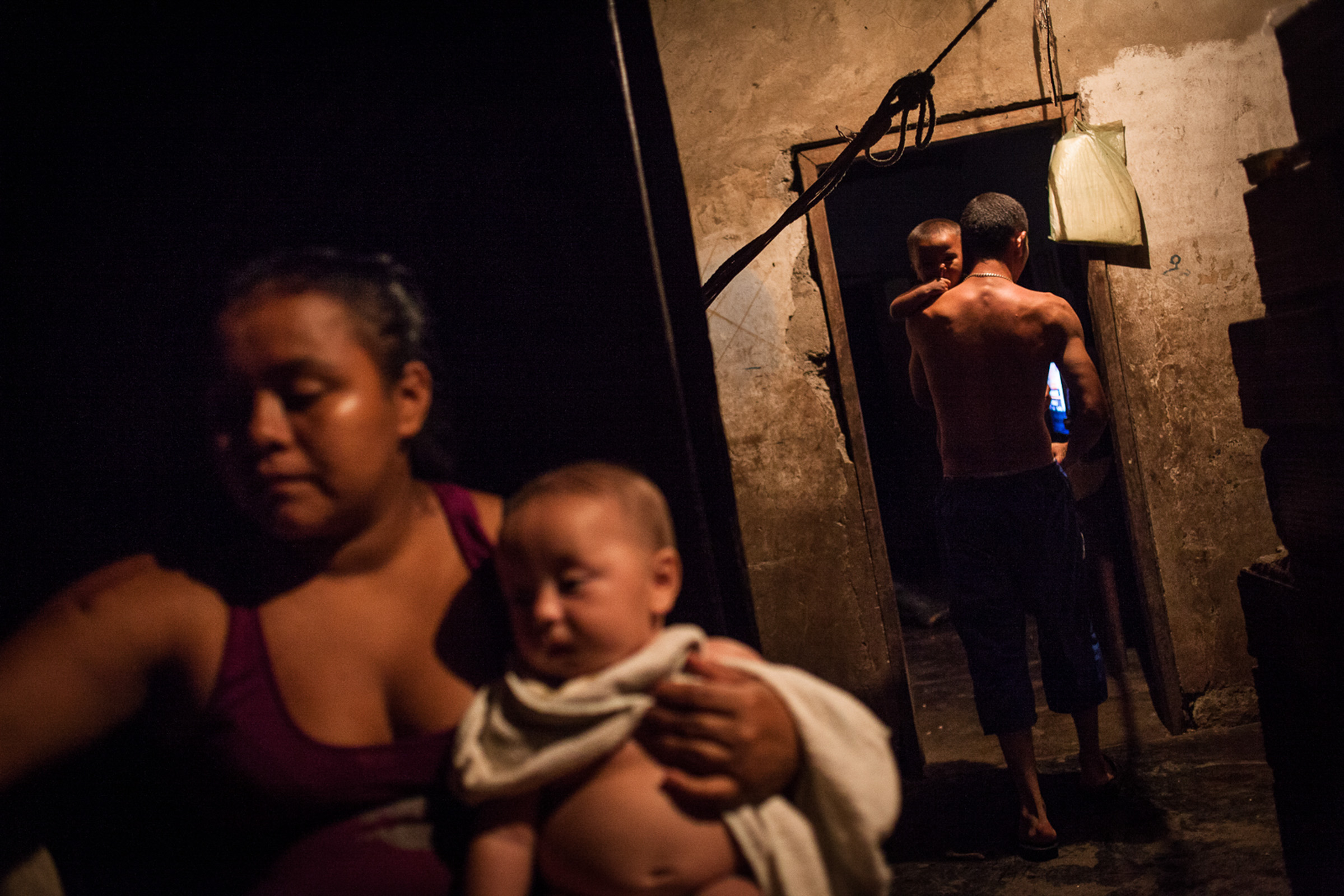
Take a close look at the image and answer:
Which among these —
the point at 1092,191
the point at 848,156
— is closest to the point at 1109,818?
the point at 1092,191

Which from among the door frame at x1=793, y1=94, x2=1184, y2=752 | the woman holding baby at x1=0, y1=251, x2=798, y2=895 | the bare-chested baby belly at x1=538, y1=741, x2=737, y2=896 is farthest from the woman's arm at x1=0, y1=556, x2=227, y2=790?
the door frame at x1=793, y1=94, x2=1184, y2=752

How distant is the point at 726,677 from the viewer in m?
1.13

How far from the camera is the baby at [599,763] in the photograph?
1.05m

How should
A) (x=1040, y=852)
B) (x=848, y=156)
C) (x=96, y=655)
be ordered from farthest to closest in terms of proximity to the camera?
(x=1040, y=852) → (x=848, y=156) → (x=96, y=655)

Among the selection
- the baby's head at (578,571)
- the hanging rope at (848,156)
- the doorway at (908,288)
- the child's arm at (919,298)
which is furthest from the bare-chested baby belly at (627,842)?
the doorway at (908,288)

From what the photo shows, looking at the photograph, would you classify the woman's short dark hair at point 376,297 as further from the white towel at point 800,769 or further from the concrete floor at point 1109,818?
the concrete floor at point 1109,818

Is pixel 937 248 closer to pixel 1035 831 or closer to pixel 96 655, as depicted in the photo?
pixel 1035 831

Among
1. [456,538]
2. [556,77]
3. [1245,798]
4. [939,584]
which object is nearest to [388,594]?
[456,538]

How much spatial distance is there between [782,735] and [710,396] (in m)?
0.55

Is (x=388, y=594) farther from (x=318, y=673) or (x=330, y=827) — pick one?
(x=330, y=827)

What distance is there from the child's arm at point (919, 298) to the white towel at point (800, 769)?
249 cm

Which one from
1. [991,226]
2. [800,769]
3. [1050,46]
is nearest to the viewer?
[800,769]

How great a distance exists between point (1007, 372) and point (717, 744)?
2.57 m

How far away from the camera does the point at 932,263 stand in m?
3.51
